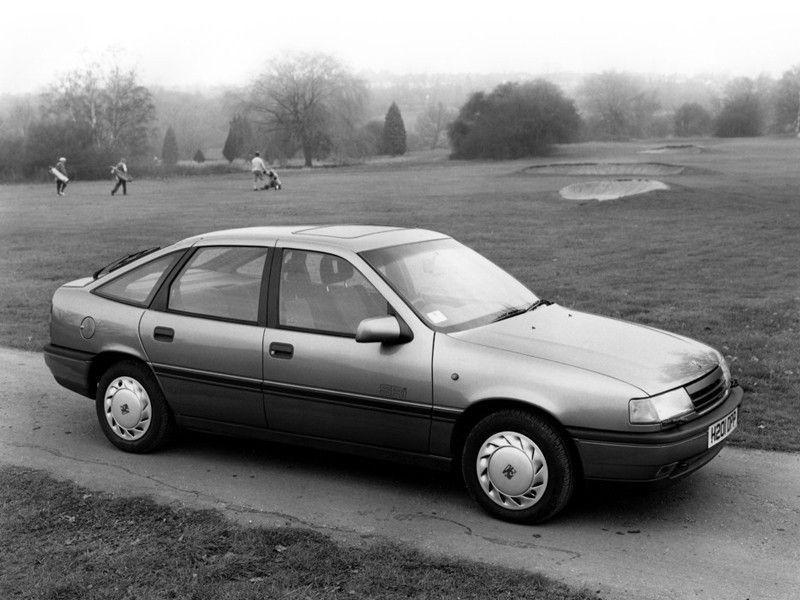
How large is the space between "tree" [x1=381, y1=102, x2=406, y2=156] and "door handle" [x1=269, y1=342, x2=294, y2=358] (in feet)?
319

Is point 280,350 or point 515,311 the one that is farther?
point 515,311

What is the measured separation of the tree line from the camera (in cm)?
6594

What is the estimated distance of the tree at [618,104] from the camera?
89875 mm

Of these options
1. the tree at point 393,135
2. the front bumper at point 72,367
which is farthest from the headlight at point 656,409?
the tree at point 393,135

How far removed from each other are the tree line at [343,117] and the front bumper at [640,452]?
196 ft

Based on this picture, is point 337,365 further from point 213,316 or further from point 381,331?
point 213,316

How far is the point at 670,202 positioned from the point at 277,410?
911 inches

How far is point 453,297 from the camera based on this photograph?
5.62m

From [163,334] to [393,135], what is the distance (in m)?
102

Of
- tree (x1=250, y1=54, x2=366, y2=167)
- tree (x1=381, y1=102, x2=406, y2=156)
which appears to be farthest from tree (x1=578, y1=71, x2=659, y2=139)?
tree (x1=250, y1=54, x2=366, y2=167)

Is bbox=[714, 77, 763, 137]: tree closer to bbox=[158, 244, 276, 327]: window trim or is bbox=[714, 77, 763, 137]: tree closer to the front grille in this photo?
the front grille

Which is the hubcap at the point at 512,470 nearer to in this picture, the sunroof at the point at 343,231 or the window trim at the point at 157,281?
the sunroof at the point at 343,231

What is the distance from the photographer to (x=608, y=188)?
1271 inches

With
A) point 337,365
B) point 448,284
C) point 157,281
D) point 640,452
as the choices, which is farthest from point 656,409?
point 157,281
